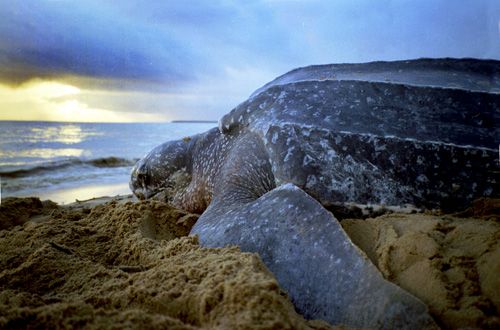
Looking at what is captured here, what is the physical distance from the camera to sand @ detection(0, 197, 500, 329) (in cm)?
62

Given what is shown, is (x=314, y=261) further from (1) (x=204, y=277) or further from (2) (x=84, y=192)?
(2) (x=84, y=192)

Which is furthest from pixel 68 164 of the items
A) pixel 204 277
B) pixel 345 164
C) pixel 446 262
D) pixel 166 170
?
pixel 446 262

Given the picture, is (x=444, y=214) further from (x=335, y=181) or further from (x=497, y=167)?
(x=335, y=181)

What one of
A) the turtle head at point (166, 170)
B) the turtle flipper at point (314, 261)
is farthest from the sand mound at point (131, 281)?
the turtle head at point (166, 170)

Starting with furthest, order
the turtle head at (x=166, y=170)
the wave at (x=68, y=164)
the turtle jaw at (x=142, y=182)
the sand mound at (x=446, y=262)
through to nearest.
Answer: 1. the wave at (x=68, y=164)
2. the turtle jaw at (x=142, y=182)
3. the turtle head at (x=166, y=170)
4. the sand mound at (x=446, y=262)

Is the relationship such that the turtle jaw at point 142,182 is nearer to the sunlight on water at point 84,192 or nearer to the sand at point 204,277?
the sand at point 204,277

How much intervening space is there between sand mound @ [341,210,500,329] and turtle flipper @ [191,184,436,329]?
7cm

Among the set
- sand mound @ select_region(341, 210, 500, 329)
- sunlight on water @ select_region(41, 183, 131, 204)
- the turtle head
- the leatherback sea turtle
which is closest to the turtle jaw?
the turtle head

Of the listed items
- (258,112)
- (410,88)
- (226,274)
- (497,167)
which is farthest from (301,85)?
(226,274)

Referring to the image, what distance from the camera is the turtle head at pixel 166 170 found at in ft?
7.10

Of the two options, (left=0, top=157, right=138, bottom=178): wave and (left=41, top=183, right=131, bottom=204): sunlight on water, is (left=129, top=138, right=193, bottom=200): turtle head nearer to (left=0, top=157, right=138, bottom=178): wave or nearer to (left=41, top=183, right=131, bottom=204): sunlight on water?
(left=41, top=183, right=131, bottom=204): sunlight on water

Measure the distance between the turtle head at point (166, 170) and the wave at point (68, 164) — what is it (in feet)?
10.8

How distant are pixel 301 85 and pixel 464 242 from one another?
0.99 metres

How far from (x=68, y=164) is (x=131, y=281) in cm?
545
